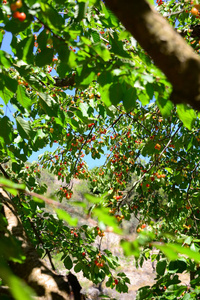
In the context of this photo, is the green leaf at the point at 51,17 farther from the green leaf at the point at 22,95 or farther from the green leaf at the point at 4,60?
the green leaf at the point at 22,95

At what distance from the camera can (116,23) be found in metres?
1.43

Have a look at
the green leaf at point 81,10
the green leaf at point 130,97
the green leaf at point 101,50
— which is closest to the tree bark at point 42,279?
the green leaf at point 130,97

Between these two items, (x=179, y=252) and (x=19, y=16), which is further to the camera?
(x=19, y=16)

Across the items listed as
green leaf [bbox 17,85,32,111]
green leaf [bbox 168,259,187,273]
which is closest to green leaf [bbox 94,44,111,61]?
green leaf [bbox 17,85,32,111]

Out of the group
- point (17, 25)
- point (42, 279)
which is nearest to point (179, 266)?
point (42, 279)

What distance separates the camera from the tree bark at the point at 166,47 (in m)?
0.68

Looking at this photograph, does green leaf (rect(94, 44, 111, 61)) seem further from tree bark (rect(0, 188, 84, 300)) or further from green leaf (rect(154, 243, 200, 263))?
tree bark (rect(0, 188, 84, 300))

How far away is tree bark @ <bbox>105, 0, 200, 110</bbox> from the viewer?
679 mm

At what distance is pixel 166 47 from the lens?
0.71 m

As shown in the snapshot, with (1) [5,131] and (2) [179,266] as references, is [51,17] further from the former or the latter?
(2) [179,266]

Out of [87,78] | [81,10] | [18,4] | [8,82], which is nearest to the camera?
[18,4]

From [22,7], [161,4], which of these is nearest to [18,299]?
[22,7]

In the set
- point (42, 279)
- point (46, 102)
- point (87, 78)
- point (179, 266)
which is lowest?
point (42, 279)

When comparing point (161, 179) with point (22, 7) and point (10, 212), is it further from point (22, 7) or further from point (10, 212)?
point (22, 7)
